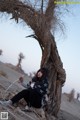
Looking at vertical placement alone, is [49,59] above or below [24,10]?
below

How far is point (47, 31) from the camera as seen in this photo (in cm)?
1597

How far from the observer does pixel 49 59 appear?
54.5 feet

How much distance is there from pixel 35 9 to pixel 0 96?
14.0ft

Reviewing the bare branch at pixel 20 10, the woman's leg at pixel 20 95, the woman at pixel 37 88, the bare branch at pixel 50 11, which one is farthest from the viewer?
the bare branch at pixel 50 11

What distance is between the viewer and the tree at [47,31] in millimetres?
15953

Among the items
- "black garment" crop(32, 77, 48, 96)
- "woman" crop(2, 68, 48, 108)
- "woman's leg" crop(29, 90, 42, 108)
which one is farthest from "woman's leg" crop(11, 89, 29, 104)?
"black garment" crop(32, 77, 48, 96)

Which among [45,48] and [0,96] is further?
[45,48]

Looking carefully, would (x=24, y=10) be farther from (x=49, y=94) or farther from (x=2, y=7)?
(x=49, y=94)

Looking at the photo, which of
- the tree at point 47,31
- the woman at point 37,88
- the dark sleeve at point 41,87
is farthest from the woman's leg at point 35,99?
the tree at point 47,31

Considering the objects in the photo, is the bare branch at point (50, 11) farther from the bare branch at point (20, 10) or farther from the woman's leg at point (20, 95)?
the woman's leg at point (20, 95)

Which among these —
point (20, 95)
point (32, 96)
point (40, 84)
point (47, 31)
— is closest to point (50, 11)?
point (47, 31)

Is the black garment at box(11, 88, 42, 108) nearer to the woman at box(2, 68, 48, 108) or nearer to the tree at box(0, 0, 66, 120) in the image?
the woman at box(2, 68, 48, 108)

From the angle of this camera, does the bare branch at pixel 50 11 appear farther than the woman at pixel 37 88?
Yes

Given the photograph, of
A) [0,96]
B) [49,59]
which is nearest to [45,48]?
Answer: [49,59]
